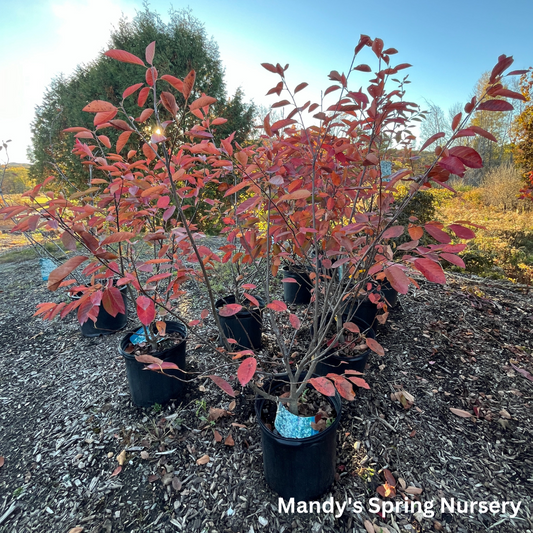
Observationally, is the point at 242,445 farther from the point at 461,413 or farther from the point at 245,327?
the point at 461,413

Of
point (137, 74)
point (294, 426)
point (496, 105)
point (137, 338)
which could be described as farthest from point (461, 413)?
point (137, 74)

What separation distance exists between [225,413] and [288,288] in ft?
5.05

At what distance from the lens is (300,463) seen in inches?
47.5

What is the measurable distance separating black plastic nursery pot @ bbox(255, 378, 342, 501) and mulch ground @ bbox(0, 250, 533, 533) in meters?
0.08

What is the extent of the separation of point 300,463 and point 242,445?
437 millimetres

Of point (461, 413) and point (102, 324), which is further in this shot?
point (102, 324)

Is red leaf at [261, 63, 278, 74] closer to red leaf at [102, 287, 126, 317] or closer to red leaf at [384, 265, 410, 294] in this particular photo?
red leaf at [384, 265, 410, 294]

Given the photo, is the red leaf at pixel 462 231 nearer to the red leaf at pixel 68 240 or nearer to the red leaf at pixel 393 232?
the red leaf at pixel 393 232

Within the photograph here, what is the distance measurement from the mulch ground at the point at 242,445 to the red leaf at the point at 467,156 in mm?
1405

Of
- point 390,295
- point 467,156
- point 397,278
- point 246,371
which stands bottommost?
point 390,295

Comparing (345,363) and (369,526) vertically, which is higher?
(345,363)

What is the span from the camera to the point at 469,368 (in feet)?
6.62

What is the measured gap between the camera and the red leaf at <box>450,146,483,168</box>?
781 mm

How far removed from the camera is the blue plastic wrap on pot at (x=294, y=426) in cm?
128
